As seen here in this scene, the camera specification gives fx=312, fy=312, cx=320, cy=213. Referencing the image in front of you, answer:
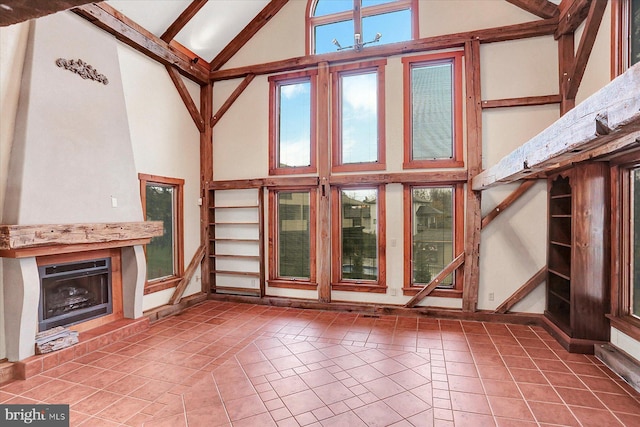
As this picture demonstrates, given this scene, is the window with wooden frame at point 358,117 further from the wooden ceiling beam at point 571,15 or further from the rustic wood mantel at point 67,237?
the rustic wood mantel at point 67,237

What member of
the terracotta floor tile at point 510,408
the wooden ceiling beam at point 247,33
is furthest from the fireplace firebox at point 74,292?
the terracotta floor tile at point 510,408

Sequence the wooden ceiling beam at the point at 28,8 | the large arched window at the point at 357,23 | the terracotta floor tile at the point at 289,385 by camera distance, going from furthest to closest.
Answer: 1. the large arched window at the point at 357,23
2. the terracotta floor tile at the point at 289,385
3. the wooden ceiling beam at the point at 28,8

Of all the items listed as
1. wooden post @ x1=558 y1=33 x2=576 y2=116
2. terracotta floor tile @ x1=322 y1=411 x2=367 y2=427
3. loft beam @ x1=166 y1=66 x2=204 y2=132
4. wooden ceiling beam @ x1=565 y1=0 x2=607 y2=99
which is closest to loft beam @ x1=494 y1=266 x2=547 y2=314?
wooden post @ x1=558 y1=33 x2=576 y2=116

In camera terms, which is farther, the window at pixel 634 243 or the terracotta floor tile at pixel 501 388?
the window at pixel 634 243

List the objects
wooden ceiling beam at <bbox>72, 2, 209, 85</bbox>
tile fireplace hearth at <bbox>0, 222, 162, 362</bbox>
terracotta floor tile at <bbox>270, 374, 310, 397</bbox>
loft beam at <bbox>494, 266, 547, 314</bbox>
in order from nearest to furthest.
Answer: terracotta floor tile at <bbox>270, 374, 310, 397</bbox>, tile fireplace hearth at <bbox>0, 222, 162, 362</bbox>, wooden ceiling beam at <bbox>72, 2, 209, 85</bbox>, loft beam at <bbox>494, 266, 547, 314</bbox>

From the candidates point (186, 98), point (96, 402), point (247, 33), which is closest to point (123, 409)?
point (96, 402)

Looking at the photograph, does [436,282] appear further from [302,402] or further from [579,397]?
[302,402]

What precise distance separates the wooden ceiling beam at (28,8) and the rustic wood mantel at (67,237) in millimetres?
2602

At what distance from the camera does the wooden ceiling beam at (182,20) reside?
5016mm

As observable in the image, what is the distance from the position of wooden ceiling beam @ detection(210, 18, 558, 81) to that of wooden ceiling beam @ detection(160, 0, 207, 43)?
1.12 meters

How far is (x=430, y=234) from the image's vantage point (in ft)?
17.3

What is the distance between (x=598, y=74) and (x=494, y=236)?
2458mm

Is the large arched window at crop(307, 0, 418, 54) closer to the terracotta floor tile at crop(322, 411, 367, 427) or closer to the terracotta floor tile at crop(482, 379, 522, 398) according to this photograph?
the terracotta floor tile at crop(482, 379, 522, 398)

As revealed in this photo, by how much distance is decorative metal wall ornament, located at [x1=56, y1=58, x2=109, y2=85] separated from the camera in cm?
367
